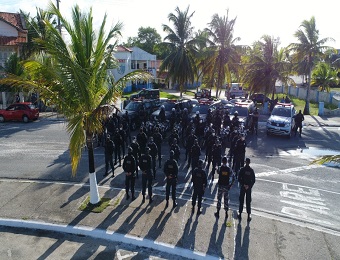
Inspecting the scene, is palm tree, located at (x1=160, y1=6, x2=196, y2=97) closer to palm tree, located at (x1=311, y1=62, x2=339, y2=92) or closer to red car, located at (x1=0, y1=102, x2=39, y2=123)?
red car, located at (x1=0, y1=102, x2=39, y2=123)

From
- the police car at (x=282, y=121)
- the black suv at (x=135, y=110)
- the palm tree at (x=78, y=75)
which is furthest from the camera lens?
the black suv at (x=135, y=110)

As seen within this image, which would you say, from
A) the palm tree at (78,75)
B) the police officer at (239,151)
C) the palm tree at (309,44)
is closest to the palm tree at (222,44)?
the palm tree at (309,44)

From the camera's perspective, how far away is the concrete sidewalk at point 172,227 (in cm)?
715

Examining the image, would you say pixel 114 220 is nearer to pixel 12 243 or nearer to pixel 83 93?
pixel 12 243

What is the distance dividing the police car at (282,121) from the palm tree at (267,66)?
762 cm

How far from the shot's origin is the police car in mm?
18650

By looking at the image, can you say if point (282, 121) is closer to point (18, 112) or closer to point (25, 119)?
point (25, 119)

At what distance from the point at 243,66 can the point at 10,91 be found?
22073mm

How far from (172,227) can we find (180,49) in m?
23.9

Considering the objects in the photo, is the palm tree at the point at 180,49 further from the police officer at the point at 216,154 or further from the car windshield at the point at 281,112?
the police officer at the point at 216,154

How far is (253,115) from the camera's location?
766 inches

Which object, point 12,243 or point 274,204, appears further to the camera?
point 274,204

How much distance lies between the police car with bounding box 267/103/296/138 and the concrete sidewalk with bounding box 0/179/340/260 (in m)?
10.9

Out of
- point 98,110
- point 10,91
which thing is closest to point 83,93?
point 98,110
